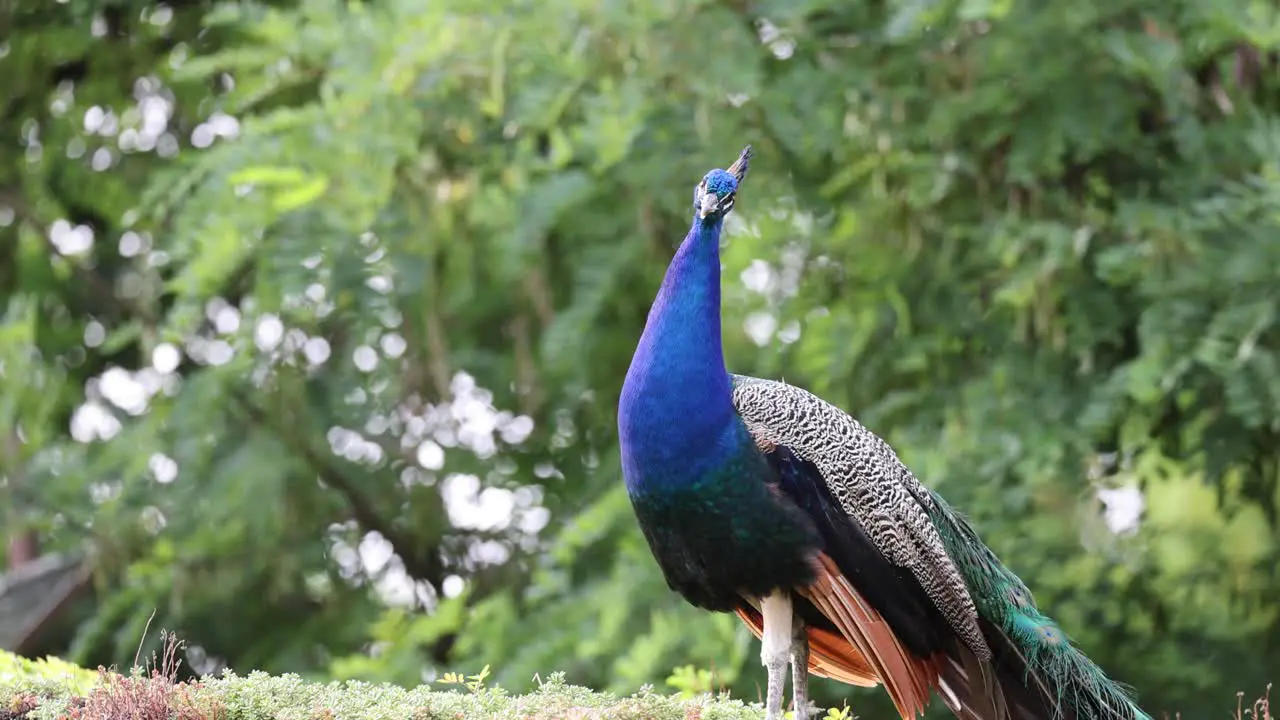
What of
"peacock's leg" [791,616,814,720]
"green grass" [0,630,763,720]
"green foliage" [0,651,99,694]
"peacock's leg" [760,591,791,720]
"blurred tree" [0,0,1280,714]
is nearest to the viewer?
"green grass" [0,630,763,720]

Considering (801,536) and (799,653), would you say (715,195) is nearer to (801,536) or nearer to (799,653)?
(801,536)

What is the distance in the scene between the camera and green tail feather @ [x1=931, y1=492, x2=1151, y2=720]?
15.6 ft

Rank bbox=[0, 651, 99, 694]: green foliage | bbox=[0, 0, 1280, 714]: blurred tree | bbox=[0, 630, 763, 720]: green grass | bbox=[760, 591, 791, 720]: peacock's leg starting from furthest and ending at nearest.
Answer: bbox=[0, 0, 1280, 714]: blurred tree, bbox=[760, 591, 791, 720]: peacock's leg, bbox=[0, 651, 99, 694]: green foliage, bbox=[0, 630, 763, 720]: green grass

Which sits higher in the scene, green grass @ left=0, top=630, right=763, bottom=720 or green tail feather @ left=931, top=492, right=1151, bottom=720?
green grass @ left=0, top=630, right=763, bottom=720

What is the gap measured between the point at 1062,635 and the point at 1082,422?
2055 mm

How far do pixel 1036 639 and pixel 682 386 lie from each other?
1.24m

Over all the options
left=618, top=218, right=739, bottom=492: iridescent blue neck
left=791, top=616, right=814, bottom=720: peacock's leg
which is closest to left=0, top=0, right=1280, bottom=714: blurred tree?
left=791, top=616, right=814, bottom=720: peacock's leg

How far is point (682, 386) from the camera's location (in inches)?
179

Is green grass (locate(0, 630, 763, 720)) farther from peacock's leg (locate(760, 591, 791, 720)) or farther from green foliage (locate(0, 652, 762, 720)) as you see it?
peacock's leg (locate(760, 591, 791, 720))

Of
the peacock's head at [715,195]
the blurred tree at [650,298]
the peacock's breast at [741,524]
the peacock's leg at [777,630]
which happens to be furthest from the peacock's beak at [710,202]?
the blurred tree at [650,298]

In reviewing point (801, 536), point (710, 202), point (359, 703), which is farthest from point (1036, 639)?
point (359, 703)

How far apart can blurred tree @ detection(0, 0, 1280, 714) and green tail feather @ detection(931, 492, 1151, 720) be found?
1.83 m

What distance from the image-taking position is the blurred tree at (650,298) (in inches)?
272

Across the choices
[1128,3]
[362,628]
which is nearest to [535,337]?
[362,628]
